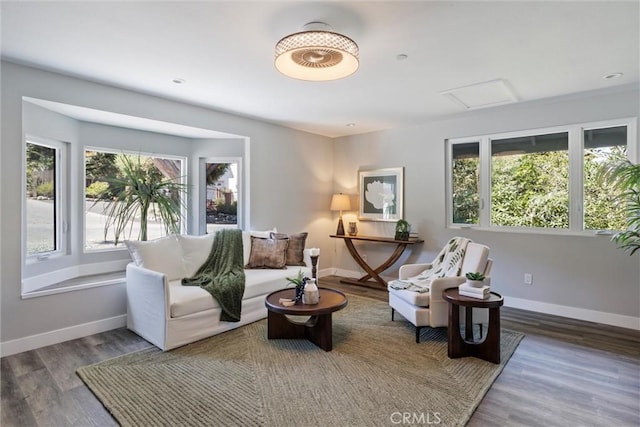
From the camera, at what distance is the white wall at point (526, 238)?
3488 mm

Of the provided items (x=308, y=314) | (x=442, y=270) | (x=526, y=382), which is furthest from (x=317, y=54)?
(x=526, y=382)

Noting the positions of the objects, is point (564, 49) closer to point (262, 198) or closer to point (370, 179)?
point (370, 179)

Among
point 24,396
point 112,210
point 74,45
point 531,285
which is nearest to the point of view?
point 24,396

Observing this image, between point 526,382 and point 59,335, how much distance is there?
A: 3.82 metres

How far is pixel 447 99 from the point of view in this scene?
12.2 ft

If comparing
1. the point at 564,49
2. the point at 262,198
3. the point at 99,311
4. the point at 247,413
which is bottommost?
the point at 247,413

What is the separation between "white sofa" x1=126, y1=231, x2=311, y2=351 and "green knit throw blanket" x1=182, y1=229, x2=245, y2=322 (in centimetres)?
6

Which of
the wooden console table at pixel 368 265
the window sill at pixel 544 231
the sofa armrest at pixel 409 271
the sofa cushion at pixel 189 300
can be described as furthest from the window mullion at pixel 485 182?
the sofa cushion at pixel 189 300

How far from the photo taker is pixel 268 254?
4.08 m

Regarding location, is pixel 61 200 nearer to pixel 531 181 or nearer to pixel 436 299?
pixel 436 299

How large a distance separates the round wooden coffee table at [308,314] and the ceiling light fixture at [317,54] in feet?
5.85

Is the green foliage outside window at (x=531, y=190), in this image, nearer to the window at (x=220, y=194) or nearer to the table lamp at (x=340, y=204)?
the table lamp at (x=340, y=204)

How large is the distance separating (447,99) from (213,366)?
11.4ft

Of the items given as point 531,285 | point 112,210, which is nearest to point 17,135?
point 112,210
